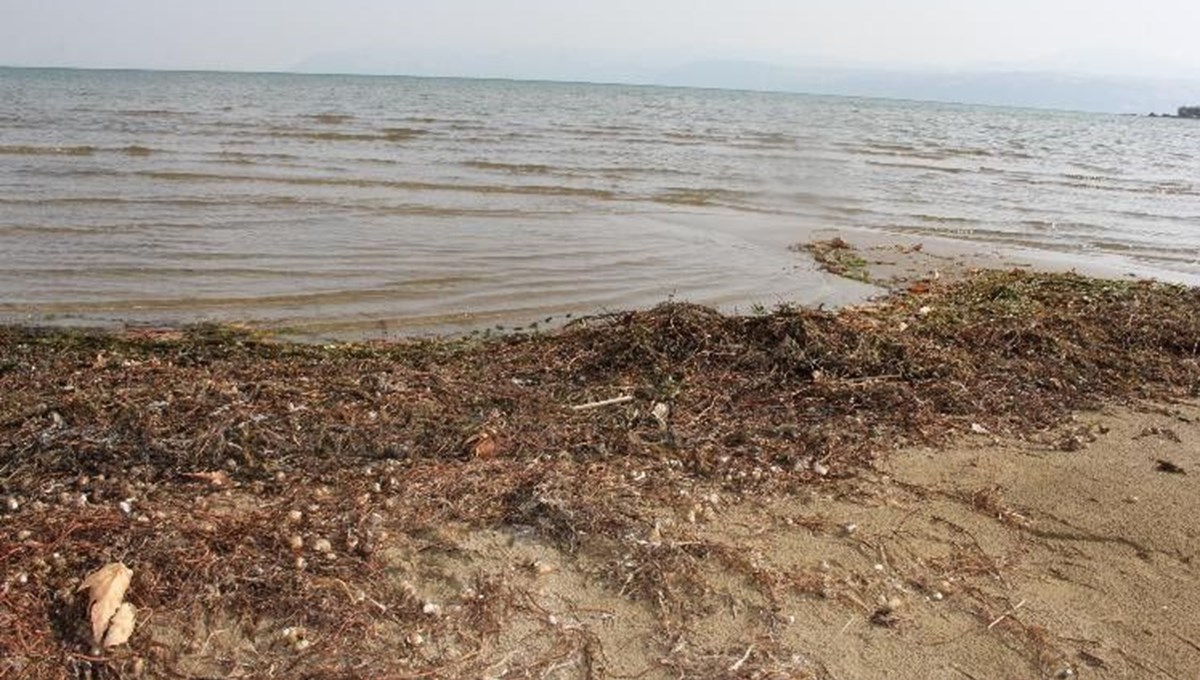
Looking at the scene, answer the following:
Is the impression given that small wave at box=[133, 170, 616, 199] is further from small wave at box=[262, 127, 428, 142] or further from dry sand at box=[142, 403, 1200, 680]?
dry sand at box=[142, 403, 1200, 680]

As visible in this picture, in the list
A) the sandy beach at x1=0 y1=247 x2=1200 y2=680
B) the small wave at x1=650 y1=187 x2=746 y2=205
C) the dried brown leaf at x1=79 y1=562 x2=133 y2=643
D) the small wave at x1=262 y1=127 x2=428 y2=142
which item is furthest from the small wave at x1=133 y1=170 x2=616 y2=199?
the dried brown leaf at x1=79 y1=562 x2=133 y2=643

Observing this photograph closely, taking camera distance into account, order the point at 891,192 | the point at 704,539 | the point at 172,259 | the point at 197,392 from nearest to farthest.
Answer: the point at 704,539, the point at 197,392, the point at 172,259, the point at 891,192

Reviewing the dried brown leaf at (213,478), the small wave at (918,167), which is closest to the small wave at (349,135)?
the small wave at (918,167)

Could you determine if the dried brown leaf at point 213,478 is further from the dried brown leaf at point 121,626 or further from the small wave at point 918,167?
the small wave at point 918,167

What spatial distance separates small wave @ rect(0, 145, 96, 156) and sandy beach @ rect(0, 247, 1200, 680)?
1290 centimetres

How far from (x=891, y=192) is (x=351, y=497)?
1712cm

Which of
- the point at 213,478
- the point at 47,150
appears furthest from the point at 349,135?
the point at 213,478

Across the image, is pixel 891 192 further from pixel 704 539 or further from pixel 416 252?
pixel 704 539

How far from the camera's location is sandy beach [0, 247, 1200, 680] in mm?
3102

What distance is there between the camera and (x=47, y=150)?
17.7m

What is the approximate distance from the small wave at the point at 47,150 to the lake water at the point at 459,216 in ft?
0.57

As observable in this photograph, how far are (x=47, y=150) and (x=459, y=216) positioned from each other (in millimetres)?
10524

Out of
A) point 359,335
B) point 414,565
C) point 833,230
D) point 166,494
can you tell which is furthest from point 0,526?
point 833,230

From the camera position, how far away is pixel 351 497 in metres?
3.98
